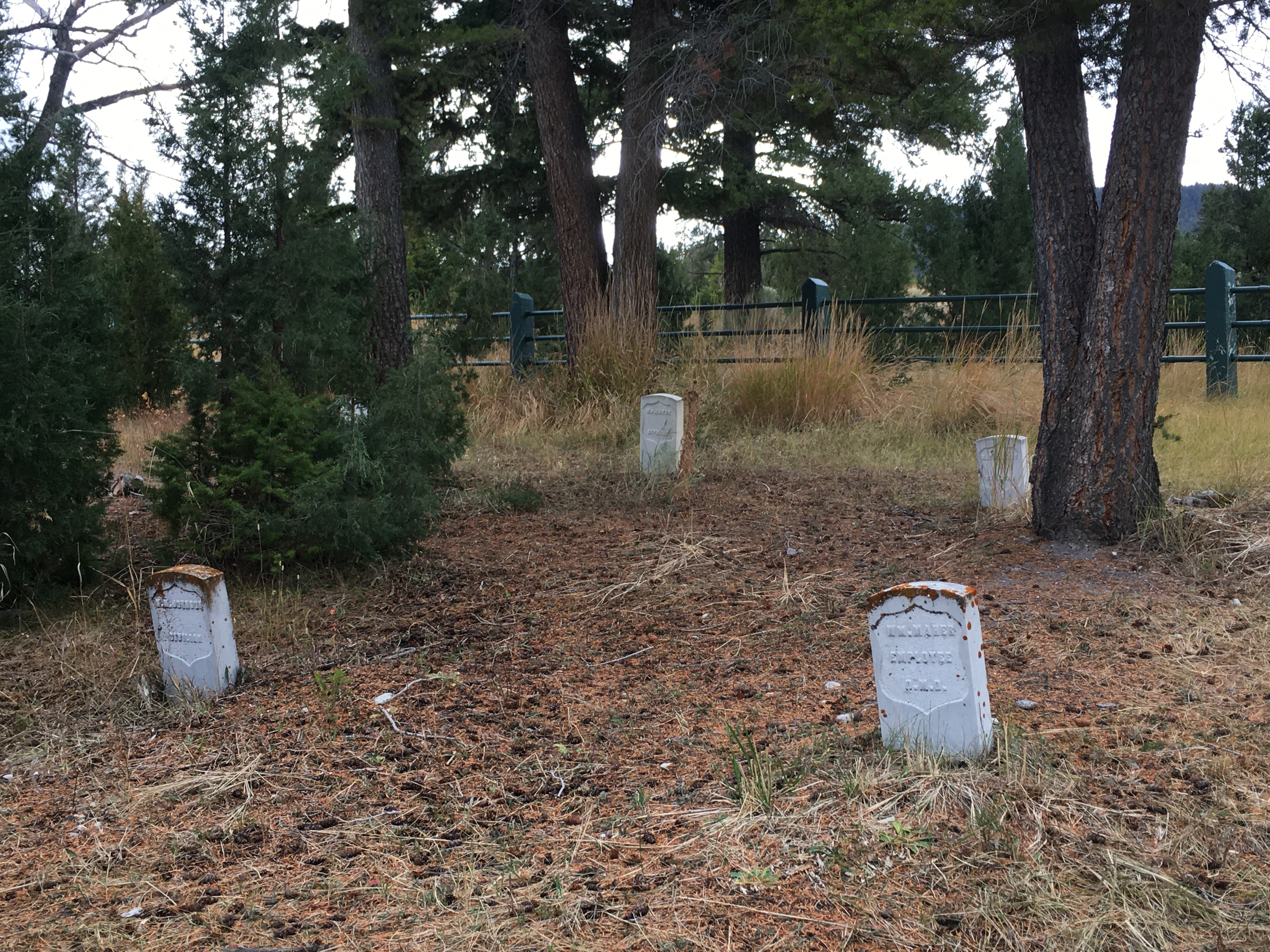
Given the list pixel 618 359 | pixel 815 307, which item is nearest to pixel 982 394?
pixel 815 307

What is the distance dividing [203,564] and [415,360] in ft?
4.29

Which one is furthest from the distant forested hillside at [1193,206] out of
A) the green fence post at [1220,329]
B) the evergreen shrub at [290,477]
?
the evergreen shrub at [290,477]

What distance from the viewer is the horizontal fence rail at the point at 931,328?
966cm

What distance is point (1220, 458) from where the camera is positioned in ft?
21.6

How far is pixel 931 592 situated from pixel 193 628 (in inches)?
93.3

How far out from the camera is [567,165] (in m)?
10.6

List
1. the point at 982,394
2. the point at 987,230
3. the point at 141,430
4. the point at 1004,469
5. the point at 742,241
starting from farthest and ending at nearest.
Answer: the point at 742,241, the point at 987,230, the point at 141,430, the point at 982,394, the point at 1004,469

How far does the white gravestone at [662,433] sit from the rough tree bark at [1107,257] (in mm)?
2444

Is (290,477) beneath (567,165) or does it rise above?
beneath

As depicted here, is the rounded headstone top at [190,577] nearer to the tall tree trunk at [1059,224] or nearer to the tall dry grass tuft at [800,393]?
the tall tree trunk at [1059,224]

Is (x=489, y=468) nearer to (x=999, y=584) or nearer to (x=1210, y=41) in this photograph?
(x=999, y=584)

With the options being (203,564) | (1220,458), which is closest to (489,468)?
(203,564)

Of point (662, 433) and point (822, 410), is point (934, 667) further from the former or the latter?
point (822, 410)

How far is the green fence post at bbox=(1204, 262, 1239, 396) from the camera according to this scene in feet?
33.5
